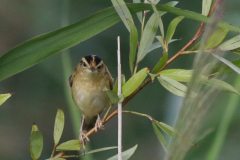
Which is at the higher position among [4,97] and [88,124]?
[4,97]

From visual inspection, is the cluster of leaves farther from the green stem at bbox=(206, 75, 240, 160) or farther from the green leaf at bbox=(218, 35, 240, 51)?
the green stem at bbox=(206, 75, 240, 160)

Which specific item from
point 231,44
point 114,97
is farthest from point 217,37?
point 114,97

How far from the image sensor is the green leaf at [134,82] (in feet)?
1.47

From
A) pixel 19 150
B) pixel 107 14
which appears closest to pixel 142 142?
pixel 19 150

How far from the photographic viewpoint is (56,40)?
1.56 feet

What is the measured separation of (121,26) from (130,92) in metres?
1.04

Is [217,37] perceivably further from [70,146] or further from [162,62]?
[70,146]

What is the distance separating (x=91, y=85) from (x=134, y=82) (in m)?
0.63

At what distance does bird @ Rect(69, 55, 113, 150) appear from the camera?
102cm

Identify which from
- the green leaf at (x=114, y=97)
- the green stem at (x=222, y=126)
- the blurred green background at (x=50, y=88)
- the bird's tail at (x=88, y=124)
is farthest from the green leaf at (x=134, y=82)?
the blurred green background at (x=50, y=88)

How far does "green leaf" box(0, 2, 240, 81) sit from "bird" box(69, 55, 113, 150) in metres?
0.51

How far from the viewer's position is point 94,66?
3.33ft

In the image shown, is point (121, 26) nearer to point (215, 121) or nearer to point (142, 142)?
point (142, 142)

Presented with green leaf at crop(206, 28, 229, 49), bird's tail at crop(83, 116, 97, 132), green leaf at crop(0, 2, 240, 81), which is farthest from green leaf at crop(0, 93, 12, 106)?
bird's tail at crop(83, 116, 97, 132)
